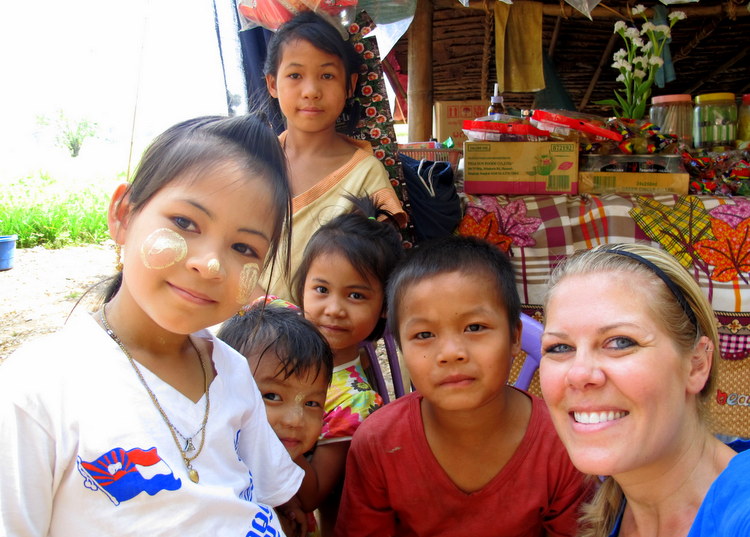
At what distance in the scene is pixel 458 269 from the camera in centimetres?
152

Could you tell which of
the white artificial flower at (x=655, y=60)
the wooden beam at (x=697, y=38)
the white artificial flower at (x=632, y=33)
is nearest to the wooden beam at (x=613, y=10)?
the wooden beam at (x=697, y=38)

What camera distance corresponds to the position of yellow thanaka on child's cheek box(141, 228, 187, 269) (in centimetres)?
96

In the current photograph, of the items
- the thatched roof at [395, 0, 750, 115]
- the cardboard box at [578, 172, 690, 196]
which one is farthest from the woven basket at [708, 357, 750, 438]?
the thatched roof at [395, 0, 750, 115]

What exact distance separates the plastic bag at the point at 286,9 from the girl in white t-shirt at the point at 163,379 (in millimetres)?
1558

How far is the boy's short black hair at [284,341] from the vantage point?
4.78 ft

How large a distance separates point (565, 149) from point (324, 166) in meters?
1.24

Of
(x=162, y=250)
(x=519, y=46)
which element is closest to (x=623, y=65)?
(x=519, y=46)

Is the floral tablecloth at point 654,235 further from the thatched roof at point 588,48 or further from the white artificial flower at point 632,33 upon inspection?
the thatched roof at point 588,48

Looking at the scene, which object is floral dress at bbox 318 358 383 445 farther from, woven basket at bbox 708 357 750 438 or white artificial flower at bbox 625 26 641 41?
white artificial flower at bbox 625 26 641 41

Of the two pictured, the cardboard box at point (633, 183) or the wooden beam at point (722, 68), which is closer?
the cardboard box at point (633, 183)

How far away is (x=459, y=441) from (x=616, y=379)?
1.87 feet

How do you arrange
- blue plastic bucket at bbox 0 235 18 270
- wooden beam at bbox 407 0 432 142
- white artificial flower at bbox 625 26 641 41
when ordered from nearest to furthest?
white artificial flower at bbox 625 26 641 41 < wooden beam at bbox 407 0 432 142 < blue plastic bucket at bbox 0 235 18 270

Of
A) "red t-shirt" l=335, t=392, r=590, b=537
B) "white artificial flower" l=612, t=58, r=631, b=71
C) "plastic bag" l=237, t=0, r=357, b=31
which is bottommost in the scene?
"red t-shirt" l=335, t=392, r=590, b=537

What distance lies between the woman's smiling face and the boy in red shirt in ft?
1.12
